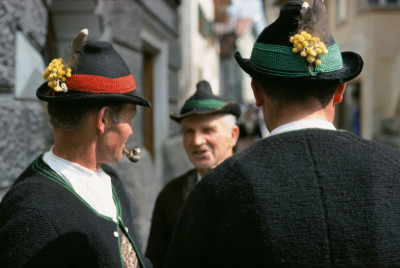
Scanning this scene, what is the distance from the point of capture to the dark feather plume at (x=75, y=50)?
74.8 inches

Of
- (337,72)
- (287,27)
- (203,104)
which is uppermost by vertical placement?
(287,27)

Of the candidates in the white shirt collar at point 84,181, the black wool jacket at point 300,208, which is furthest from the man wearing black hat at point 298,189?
the white shirt collar at point 84,181

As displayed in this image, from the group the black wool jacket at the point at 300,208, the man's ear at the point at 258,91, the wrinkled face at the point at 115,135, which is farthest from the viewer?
the wrinkled face at the point at 115,135

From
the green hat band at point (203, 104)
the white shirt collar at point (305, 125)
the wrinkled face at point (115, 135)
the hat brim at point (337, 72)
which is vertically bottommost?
the wrinkled face at point (115, 135)

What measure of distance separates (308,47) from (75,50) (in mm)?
1035

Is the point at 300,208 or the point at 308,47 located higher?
the point at 308,47

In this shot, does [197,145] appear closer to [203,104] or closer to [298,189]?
[203,104]

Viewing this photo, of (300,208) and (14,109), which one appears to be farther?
(14,109)

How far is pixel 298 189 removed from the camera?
123 centimetres

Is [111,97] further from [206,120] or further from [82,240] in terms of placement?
[206,120]

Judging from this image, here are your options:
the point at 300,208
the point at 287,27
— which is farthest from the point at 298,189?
the point at 287,27

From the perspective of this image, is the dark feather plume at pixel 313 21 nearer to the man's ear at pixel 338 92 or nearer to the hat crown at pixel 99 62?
the man's ear at pixel 338 92

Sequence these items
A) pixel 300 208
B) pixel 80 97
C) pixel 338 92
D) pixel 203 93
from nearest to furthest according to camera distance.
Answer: pixel 300 208 → pixel 338 92 → pixel 80 97 → pixel 203 93

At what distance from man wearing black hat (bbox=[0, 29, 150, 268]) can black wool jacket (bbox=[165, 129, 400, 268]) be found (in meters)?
0.58
